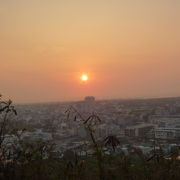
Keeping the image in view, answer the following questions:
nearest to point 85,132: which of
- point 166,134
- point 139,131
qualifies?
point 166,134

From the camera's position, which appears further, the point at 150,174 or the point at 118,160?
the point at 118,160

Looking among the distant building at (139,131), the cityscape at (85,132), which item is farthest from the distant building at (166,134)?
the distant building at (139,131)

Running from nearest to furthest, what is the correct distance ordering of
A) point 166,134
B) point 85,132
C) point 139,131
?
point 85,132 < point 166,134 < point 139,131

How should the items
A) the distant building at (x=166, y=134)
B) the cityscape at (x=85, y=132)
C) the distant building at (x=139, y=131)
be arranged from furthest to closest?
1. the distant building at (x=139, y=131)
2. the distant building at (x=166, y=134)
3. the cityscape at (x=85, y=132)

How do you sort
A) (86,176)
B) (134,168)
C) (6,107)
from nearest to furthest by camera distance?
(6,107), (86,176), (134,168)

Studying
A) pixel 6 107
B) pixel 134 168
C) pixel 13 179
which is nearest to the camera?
pixel 6 107

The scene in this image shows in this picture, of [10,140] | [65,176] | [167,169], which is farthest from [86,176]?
[10,140]

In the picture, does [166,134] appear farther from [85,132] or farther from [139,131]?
Answer: [85,132]

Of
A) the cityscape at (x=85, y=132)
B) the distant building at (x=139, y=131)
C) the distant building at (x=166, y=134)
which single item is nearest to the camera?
the cityscape at (x=85, y=132)

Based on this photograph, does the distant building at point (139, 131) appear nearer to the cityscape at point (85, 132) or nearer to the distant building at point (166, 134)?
the cityscape at point (85, 132)

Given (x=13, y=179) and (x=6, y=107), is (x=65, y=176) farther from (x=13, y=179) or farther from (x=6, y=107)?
(x=6, y=107)

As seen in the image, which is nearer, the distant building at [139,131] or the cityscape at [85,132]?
the cityscape at [85,132]
